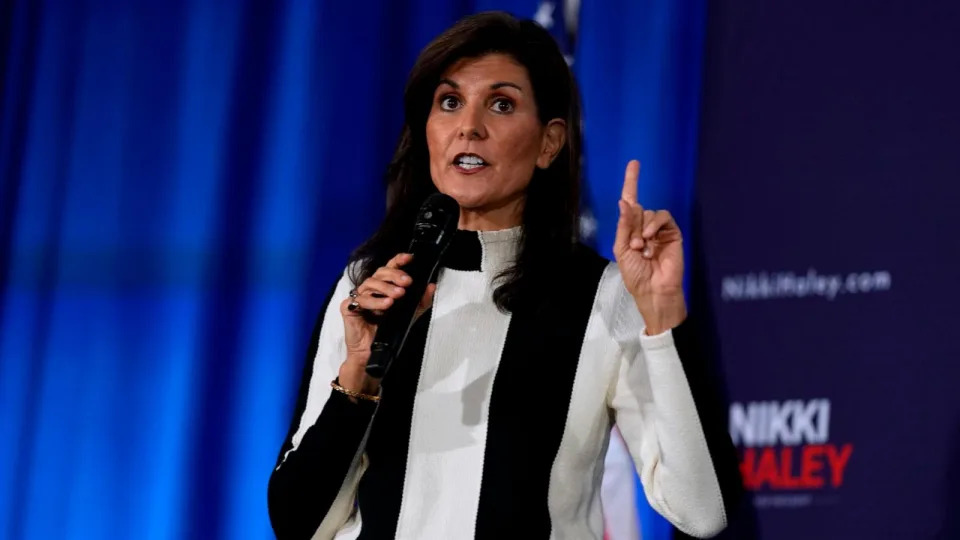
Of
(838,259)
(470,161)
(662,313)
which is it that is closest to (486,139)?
(470,161)

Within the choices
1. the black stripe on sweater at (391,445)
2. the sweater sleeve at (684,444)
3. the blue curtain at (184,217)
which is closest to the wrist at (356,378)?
the black stripe on sweater at (391,445)

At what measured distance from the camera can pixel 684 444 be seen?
162 cm

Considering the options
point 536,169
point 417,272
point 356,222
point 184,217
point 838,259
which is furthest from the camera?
point 184,217

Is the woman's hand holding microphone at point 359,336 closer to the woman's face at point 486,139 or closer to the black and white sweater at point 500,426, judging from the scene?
the black and white sweater at point 500,426

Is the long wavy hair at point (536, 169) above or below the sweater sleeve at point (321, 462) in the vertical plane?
above

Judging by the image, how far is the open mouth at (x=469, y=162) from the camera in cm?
188

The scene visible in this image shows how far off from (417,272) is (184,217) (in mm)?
1459

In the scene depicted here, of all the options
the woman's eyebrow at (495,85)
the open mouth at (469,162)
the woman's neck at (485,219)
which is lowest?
the woman's neck at (485,219)

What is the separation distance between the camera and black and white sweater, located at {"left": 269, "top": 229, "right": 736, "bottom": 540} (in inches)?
65.1

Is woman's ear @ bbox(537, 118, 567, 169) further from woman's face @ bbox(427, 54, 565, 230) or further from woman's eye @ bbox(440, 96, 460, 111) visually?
woman's eye @ bbox(440, 96, 460, 111)

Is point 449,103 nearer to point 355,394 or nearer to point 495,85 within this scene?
point 495,85

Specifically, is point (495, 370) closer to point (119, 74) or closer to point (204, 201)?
point (204, 201)

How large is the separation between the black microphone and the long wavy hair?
11.5 inches

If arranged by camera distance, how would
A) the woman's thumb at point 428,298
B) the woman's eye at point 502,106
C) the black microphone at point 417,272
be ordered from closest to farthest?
the black microphone at point 417,272
the woman's thumb at point 428,298
the woman's eye at point 502,106
